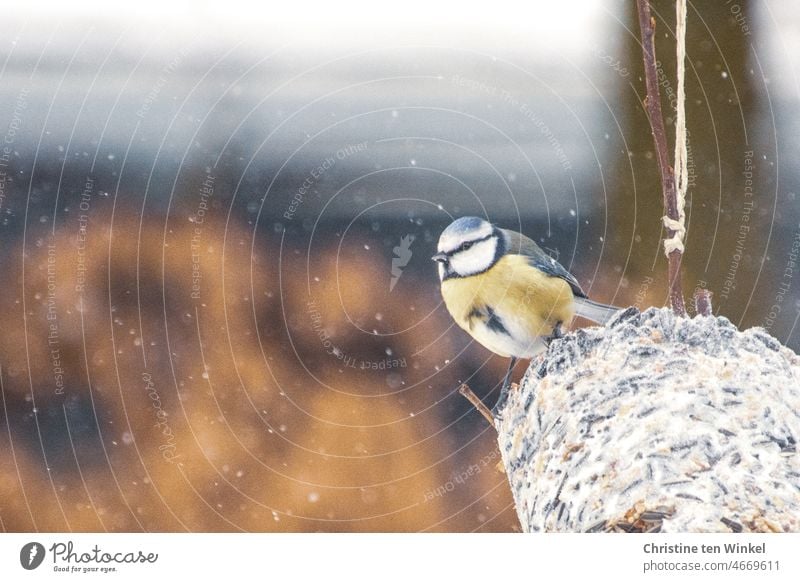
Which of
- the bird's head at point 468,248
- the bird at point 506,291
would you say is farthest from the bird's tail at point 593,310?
the bird's head at point 468,248

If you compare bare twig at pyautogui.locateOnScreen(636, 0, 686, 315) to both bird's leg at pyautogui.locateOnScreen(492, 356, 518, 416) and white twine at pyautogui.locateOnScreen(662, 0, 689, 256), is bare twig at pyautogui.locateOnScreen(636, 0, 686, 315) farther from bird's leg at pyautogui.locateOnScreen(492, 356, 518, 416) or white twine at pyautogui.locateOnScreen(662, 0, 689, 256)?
bird's leg at pyautogui.locateOnScreen(492, 356, 518, 416)

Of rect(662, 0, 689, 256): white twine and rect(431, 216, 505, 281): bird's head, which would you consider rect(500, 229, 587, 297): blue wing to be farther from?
rect(662, 0, 689, 256): white twine

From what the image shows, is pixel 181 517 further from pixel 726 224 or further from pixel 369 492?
pixel 726 224

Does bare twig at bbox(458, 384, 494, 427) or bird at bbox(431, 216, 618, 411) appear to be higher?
bird at bbox(431, 216, 618, 411)

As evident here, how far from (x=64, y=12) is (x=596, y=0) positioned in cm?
65

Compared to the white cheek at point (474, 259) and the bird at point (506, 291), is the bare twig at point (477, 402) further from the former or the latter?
the white cheek at point (474, 259)

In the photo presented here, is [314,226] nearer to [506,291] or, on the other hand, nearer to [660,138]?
[506,291]

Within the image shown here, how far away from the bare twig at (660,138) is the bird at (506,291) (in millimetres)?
93

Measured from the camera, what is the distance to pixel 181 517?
2.55 ft

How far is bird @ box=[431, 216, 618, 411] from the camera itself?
680mm

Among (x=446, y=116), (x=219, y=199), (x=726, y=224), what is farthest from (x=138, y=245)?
(x=726, y=224)

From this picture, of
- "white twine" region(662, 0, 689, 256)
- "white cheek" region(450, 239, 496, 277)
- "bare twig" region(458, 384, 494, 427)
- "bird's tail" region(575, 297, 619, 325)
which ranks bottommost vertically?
"bare twig" region(458, 384, 494, 427)

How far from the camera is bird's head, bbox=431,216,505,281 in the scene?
711mm

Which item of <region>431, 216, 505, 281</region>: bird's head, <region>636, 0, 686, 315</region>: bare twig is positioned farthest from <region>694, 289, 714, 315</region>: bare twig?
<region>431, 216, 505, 281</region>: bird's head
